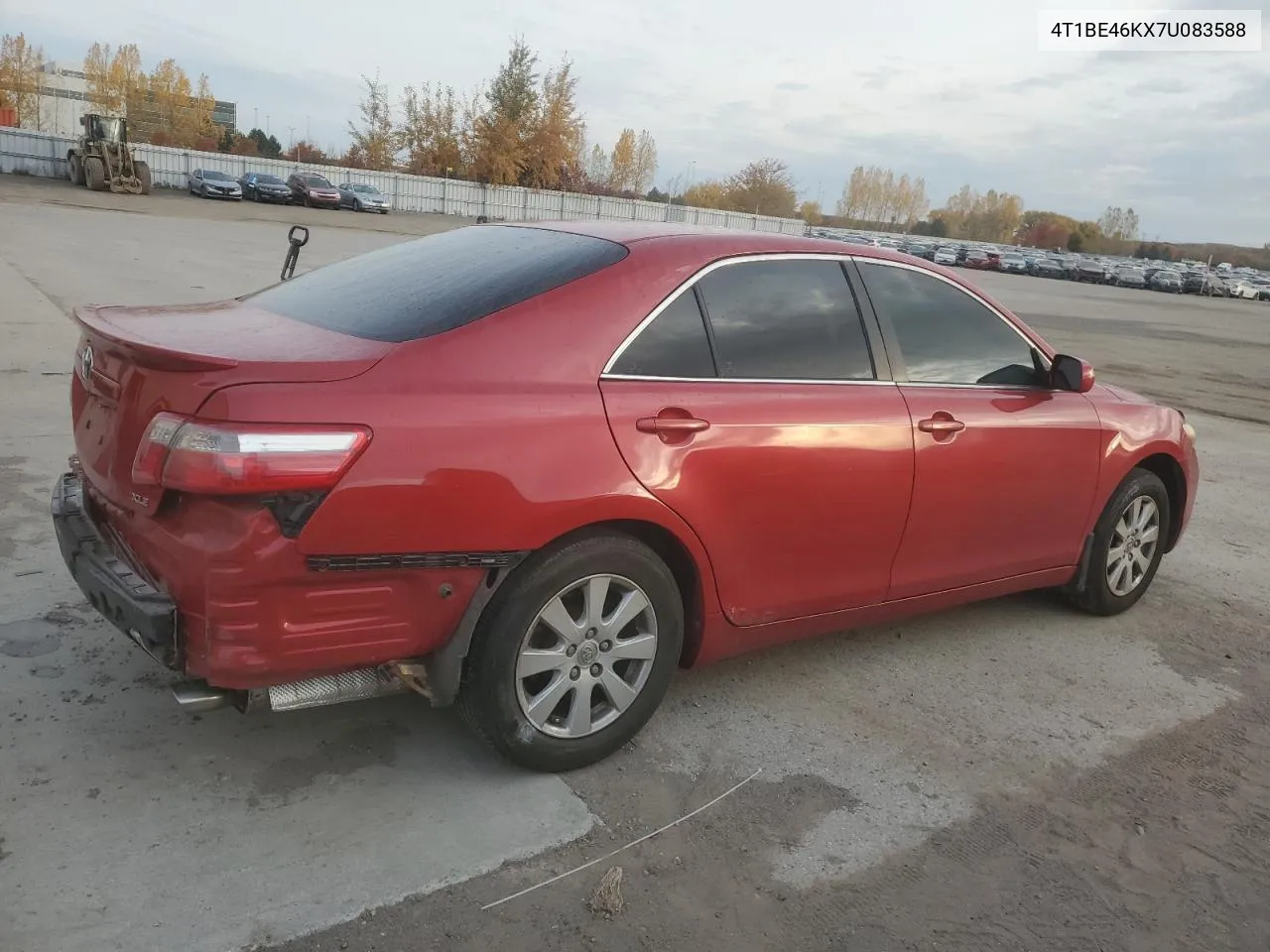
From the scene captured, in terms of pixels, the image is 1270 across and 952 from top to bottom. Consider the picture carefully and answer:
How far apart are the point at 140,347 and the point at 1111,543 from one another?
4.09 meters

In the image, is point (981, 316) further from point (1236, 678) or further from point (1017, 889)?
point (1017, 889)

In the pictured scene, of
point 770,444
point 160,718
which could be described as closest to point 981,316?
point 770,444

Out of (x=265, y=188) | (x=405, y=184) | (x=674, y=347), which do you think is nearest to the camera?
(x=674, y=347)

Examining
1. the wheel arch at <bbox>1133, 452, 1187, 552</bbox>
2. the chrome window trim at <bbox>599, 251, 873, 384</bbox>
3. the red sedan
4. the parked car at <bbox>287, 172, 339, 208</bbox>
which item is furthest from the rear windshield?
the parked car at <bbox>287, 172, 339, 208</bbox>

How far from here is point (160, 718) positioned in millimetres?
3266

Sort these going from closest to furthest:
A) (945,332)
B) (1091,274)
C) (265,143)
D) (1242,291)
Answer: (945,332)
(1242,291)
(1091,274)
(265,143)

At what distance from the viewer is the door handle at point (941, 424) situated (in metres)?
3.82

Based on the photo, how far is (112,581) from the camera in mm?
2787

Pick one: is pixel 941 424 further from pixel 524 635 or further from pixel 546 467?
pixel 524 635

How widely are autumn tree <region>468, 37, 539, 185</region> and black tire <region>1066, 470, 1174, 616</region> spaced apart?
56526 millimetres

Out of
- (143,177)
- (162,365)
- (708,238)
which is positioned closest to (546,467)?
(162,365)

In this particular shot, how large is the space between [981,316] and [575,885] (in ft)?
9.16

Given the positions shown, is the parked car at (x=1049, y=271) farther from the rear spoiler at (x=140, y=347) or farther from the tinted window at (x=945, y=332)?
the rear spoiler at (x=140, y=347)

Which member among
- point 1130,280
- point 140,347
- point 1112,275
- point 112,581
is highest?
point 140,347
